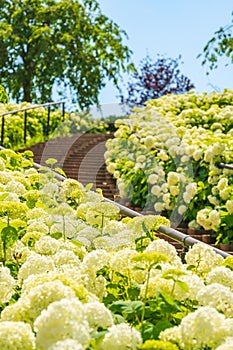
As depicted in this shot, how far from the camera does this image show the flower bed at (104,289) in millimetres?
1672

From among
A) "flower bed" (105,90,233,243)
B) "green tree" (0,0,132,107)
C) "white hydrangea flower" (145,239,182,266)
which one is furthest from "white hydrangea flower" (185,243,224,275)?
"green tree" (0,0,132,107)

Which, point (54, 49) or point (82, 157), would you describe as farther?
point (54, 49)

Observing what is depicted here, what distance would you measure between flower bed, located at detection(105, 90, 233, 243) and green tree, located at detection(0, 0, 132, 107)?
398 inches

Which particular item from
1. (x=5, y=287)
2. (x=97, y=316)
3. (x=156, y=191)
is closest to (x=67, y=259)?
(x=5, y=287)

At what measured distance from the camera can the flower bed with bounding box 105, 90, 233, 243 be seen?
27.4 feet

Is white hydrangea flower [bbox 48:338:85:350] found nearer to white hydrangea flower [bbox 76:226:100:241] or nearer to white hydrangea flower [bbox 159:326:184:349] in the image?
white hydrangea flower [bbox 159:326:184:349]

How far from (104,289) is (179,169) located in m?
7.12

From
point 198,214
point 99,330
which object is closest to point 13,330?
point 99,330

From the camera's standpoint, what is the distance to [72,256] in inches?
96.4

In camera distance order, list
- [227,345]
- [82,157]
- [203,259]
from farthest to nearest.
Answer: [82,157]
[203,259]
[227,345]

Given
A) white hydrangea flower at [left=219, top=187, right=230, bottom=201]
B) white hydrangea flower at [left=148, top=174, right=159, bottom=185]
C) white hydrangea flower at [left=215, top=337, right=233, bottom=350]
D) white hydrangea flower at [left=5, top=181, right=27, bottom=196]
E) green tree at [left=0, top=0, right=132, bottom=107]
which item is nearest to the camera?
white hydrangea flower at [left=215, top=337, right=233, bottom=350]

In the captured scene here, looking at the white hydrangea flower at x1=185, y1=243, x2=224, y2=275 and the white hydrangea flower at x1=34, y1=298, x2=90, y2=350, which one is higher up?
the white hydrangea flower at x1=34, y1=298, x2=90, y2=350

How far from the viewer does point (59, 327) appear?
155 cm

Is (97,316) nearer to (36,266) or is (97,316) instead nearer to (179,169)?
(36,266)
